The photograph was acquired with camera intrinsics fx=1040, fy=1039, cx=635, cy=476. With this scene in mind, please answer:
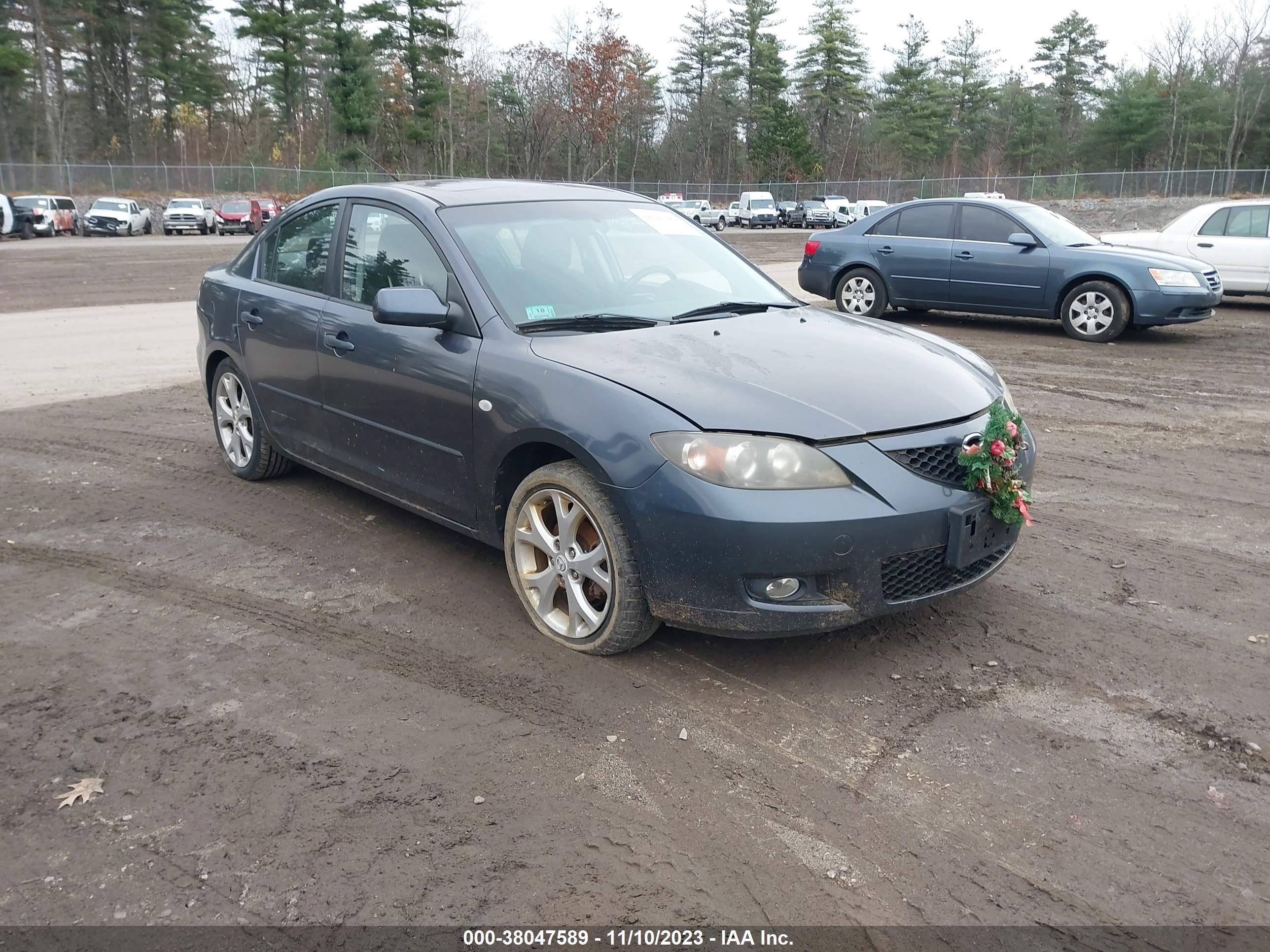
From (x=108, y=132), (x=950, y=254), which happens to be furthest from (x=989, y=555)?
(x=108, y=132)

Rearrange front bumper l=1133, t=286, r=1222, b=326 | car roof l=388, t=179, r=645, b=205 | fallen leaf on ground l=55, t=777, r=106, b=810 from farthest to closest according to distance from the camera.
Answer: front bumper l=1133, t=286, r=1222, b=326 < car roof l=388, t=179, r=645, b=205 < fallen leaf on ground l=55, t=777, r=106, b=810

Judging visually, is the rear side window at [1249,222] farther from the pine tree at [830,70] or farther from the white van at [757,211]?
the pine tree at [830,70]

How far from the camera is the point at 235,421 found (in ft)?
20.8

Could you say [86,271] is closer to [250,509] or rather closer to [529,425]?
[250,509]

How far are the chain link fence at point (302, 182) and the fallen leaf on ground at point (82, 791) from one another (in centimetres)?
4782

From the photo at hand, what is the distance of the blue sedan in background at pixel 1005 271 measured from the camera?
1174 cm

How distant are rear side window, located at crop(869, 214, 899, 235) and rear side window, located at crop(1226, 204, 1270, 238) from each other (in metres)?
5.37

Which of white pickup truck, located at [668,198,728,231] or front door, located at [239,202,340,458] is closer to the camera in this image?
front door, located at [239,202,340,458]

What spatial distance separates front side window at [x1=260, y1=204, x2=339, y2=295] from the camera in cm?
536

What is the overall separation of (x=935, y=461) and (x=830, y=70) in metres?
85.1

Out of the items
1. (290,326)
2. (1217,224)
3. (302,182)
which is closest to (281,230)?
(290,326)

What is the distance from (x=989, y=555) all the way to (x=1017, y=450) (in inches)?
16.4

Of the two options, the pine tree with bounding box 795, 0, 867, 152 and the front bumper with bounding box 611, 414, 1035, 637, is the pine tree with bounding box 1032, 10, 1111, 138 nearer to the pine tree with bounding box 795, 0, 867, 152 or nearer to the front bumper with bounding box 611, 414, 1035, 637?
the pine tree with bounding box 795, 0, 867, 152

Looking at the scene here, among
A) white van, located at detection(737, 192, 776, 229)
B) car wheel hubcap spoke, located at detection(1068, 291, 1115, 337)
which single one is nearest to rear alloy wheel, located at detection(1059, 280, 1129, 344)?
car wheel hubcap spoke, located at detection(1068, 291, 1115, 337)
